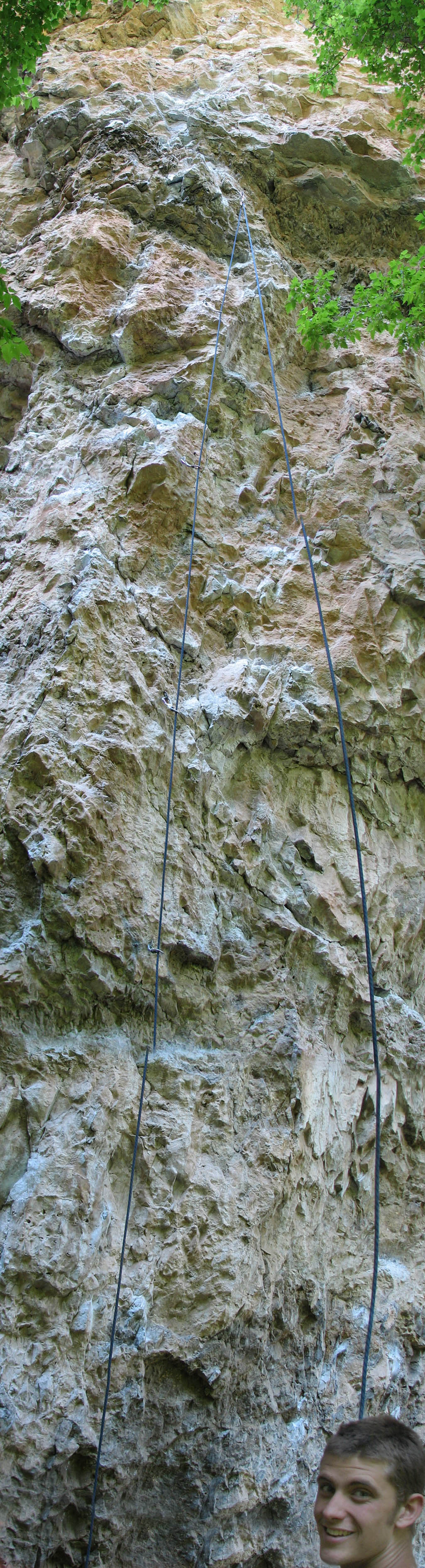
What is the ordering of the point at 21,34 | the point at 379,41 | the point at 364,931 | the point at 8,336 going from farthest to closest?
1. the point at 379,41
2. the point at 21,34
3. the point at 364,931
4. the point at 8,336

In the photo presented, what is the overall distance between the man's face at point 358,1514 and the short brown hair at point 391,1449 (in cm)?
2

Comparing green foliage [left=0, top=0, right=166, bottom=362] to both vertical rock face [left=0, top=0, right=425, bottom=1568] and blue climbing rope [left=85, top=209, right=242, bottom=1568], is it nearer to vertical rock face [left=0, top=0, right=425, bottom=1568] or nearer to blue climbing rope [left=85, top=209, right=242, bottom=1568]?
vertical rock face [left=0, top=0, right=425, bottom=1568]

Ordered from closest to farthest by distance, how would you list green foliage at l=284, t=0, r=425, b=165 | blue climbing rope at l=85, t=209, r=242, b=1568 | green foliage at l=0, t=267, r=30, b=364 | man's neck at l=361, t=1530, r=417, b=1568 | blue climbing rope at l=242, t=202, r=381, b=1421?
man's neck at l=361, t=1530, r=417, b=1568 < blue climbing rope at l=85, t=209, r=242, b=1568 < blue climbing rope at l=242, t=202, r=381, b=1421 < green foliage at l=0, t=267, r=30, b=364 < green foliage at l=284, t=0, r=425, b=165

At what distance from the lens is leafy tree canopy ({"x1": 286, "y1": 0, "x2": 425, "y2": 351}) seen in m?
5.72

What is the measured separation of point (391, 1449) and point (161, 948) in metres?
1.86

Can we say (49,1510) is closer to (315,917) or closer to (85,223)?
(315,917)

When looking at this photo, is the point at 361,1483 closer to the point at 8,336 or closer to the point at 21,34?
the point at 8,336

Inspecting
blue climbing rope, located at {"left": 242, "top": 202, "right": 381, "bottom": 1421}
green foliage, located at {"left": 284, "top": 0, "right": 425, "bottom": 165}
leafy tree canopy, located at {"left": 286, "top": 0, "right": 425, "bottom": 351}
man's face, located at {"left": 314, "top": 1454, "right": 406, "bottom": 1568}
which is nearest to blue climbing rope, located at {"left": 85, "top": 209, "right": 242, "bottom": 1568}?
blue climbing rope, located at {"left": 242, "top": 202, "right": 381, "bottom": 1421}

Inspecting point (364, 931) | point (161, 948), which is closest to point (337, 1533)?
point (161, 948)

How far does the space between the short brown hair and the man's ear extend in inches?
0.4

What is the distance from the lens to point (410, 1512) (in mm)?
2295

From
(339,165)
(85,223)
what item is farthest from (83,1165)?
(339,165)

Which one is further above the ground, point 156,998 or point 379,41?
point 379,41

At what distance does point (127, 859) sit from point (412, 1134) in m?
1.88
